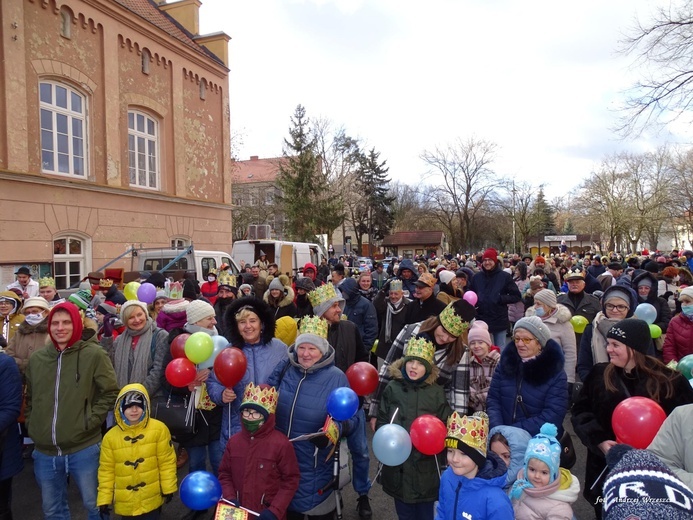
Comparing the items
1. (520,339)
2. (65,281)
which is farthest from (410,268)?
(65,281)

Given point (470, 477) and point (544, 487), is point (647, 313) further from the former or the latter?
point (470, 477)

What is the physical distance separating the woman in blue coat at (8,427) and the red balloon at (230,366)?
156 centimetres

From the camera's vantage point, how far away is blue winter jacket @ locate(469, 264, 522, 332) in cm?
711

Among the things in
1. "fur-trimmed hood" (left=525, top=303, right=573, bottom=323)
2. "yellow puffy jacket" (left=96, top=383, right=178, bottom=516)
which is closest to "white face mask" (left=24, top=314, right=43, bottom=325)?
"yellow puffy jacket" (left=96, top=383, right=178, bottom=516)

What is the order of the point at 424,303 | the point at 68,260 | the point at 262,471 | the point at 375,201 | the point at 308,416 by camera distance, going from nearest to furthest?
1. the point at 262,471
2. the point at 308,416
3. the point at 424,303
4. the point at 68,260
5. the point at 375,201

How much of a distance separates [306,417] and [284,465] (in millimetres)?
382

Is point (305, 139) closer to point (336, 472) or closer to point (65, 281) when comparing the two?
point (65, 281)

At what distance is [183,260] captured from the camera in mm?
12211

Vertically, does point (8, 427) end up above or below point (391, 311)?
below

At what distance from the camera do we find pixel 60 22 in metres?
13.0

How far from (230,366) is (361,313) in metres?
3.19

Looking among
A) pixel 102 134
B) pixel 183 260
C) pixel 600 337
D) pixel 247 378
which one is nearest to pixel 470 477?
pixel 247 378

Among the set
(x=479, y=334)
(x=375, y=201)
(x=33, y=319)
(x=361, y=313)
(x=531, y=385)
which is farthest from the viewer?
(x=375, y=201)

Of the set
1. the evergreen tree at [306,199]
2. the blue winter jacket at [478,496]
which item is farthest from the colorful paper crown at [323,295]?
the evergreen tree at [306,199]
